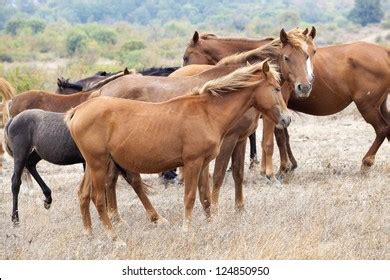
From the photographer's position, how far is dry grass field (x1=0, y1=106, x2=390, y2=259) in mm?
7845

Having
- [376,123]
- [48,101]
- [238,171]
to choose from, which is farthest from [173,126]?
[376,123]

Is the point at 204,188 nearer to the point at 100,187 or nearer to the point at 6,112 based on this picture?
the point at 100,187

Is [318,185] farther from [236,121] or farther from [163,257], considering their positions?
[163,257]

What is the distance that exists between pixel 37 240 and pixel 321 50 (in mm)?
5564

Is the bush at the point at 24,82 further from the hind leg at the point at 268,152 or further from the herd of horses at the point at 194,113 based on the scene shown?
the hind leg at the point at 268,152

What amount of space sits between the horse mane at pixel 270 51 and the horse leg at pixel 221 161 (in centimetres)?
85

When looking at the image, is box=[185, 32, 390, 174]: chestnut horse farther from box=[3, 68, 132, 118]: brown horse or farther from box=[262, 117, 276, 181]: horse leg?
box=[3, 68, 132, 118]: brown horse

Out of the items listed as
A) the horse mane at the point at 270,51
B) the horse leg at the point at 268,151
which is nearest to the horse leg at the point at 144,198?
the horse mane at the point at 270,51

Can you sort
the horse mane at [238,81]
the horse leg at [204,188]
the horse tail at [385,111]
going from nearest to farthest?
the horse mane at [238,81]
the horse leg at [204,188]
the horse tail at [385,111]

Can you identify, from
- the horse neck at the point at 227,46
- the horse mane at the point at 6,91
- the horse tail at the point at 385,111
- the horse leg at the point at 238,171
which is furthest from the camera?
the horse mane at the point at 6,91

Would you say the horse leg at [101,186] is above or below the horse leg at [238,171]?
above

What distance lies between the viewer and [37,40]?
183 feet

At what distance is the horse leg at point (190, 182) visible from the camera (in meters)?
8.26
